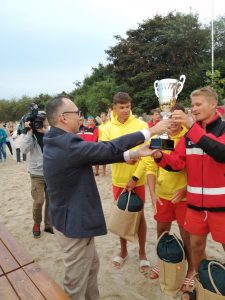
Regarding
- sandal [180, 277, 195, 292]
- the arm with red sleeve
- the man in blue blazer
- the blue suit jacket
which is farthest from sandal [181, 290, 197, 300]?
the arm with red sleeve

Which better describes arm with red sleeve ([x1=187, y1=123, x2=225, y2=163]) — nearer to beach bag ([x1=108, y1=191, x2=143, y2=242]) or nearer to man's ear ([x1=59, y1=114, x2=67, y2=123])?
man's ear ([x1=59, y1=114, x2=67, y2=123])

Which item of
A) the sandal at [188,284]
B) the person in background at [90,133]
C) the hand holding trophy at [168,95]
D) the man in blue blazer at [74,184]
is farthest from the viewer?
the person in background at [90,133]

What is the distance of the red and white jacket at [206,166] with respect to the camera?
2604mm

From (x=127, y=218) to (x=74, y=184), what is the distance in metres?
1.40

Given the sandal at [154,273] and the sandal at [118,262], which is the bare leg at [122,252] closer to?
the sandal at [118,262]

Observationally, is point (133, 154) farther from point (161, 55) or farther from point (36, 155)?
point (161, 55)

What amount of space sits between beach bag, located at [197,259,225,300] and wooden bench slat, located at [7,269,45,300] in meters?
1.37

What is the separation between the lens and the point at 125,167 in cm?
381

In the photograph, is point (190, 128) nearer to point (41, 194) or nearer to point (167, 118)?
point (167, 118)

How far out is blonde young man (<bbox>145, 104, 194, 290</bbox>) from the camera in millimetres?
3350

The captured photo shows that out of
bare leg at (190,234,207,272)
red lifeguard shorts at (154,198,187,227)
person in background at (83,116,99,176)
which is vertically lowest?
bare leg at (190,234,207,272)

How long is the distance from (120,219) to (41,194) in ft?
5.89

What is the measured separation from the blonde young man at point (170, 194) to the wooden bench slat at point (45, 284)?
1.47 metres

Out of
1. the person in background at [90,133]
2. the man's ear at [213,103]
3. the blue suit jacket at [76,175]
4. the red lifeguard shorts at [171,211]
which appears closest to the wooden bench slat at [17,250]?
the blue suit jacket at [76,175]
